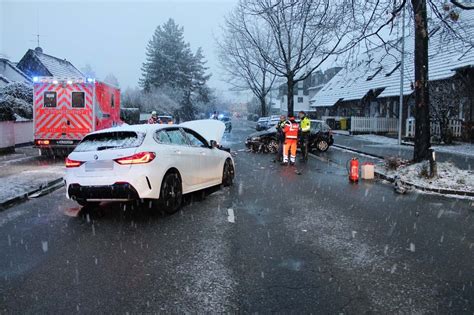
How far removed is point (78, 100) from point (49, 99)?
3.57 ft

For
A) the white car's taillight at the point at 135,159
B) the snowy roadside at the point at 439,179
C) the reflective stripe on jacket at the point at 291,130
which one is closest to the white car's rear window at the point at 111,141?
the white car's taillight at the point at 135,159

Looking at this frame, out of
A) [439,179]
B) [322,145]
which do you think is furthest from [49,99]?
[439,179]

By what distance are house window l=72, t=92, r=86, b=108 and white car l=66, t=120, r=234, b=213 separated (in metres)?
8.76

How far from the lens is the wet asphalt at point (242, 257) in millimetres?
3945

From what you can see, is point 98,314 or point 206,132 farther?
point 206,132

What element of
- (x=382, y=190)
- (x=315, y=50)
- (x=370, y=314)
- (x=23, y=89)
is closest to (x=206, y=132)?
(x=382, y=190)

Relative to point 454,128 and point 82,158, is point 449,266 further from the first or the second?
point 454,128

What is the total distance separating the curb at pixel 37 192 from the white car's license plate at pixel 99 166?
233cm

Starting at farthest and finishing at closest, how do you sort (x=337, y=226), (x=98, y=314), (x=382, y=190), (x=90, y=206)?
(x=382, y=190) → (x=90, y=206) → (x=337, y=226) → (x=98, y=314)

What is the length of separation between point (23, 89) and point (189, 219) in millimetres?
19557

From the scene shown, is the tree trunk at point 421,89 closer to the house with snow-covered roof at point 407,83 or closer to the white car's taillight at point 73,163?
the house with snow-covered roof at point 407,83

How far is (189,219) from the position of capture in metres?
7.11

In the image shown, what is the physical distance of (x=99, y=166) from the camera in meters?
7.00

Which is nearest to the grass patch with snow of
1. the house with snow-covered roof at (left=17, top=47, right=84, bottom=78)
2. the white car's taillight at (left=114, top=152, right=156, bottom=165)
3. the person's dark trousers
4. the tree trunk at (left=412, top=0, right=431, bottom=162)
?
the tree trunk at (left=412, top=0, right=431, bottom=162)
